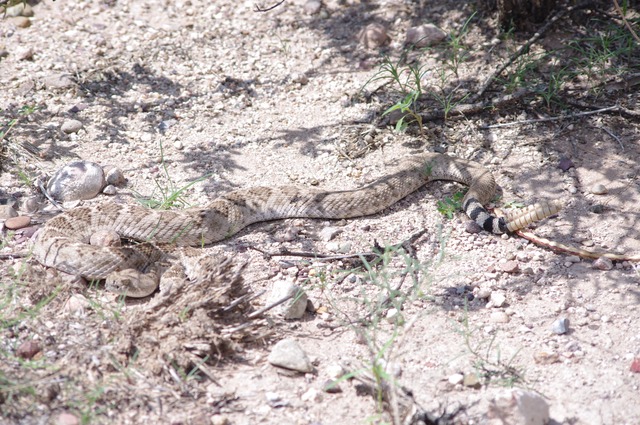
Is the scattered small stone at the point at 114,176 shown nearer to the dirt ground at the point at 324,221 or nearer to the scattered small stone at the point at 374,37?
the dirt ground at the point at 324,221

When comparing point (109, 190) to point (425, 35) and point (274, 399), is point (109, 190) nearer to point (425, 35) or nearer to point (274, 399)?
point (274, 399)

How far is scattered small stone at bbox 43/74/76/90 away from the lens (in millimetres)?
7410

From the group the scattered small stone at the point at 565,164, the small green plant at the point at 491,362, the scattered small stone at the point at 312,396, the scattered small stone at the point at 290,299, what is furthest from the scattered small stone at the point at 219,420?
the scattered small stone at the point at 565,164

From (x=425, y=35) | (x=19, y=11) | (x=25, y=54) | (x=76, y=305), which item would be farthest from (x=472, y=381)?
(x=19, y=11)

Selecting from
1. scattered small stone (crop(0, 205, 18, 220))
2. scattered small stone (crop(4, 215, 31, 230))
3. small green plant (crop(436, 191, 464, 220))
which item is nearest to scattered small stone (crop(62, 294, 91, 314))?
scattered small stone (crop(4, 215, 31, 230))

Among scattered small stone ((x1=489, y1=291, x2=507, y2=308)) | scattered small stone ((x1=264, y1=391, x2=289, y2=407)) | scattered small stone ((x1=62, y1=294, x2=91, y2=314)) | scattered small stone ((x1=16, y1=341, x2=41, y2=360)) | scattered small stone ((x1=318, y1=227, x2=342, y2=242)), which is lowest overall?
scattered small stone ((x1=318, y1=227, x2=342, y2=242))

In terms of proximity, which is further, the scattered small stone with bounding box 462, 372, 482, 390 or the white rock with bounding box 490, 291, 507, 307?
the white rock with bounding box 490, 291, 507, 307

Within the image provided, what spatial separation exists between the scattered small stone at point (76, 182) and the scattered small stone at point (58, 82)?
1.68 metres

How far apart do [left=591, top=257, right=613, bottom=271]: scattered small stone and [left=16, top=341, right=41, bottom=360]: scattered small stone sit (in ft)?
12.7

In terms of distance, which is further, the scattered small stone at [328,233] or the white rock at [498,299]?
the scattered small stone at [328,233]

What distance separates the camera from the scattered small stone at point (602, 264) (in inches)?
200

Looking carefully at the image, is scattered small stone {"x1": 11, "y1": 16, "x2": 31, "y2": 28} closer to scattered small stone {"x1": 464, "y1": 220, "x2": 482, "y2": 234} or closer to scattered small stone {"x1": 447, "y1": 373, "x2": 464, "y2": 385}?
scattered small stone {"x1": 464, "y1": 220, "x2": 482, "y2": 234}

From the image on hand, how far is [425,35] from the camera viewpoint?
783cm

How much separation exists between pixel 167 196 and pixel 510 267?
9.88ft
